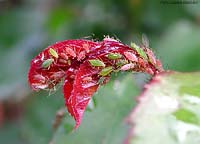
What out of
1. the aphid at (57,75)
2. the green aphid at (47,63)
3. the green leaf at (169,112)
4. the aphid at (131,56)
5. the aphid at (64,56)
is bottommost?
the green leaf at (169,112)

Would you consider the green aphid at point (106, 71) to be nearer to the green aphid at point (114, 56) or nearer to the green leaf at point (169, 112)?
the green aphid at point (114, 56)

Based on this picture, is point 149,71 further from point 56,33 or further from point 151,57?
point 56,33

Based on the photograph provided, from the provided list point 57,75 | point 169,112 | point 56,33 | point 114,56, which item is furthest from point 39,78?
point 56,33

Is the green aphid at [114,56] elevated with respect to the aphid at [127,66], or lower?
elevated

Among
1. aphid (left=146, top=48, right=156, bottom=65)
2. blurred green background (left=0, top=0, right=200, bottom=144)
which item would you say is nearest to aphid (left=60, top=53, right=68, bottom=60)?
aphid (left=146, top=48, right=156, bottom=65)

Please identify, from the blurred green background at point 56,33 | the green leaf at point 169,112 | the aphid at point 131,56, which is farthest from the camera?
the blurred green background at point 56,33

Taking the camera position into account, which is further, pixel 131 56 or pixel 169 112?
pixel 131 56

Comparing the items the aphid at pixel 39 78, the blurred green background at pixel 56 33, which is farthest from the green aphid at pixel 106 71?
the blurred green background at pixel 56 33

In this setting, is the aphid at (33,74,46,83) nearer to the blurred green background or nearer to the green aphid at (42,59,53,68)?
the green aphid at (42,59,53,68)
